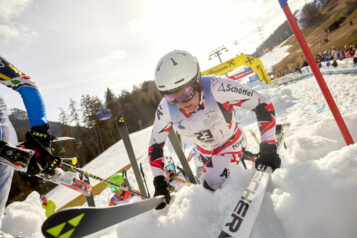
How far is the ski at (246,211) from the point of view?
4.14 feet

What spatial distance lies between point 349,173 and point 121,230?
1.78m

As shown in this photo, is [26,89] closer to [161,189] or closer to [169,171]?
[161,189]

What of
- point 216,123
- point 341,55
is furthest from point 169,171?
point 341,55

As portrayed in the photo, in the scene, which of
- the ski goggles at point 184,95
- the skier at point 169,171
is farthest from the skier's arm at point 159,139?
the skier at point 169,171


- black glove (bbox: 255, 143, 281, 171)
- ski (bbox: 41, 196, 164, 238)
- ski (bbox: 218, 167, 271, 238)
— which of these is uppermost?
ski (bbox: 41, 196, 164, 238)

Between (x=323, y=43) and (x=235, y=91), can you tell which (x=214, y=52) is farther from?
(x=235, y=91)

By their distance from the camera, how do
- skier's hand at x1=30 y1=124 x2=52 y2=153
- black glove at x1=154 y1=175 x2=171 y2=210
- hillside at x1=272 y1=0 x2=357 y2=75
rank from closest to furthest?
1. black glove at x1=154 y1=175 x2=171 y2=210
2. skier's hand at x1=30 y1=124 x2=52 y2=153
3. hillside at x1=272 y1=0 x2=357 y2=75

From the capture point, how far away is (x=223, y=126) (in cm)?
295

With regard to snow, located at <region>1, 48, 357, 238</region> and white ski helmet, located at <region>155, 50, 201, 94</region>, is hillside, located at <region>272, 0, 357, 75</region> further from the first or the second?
snow, located at <region>1, 48, 357, 238</region>

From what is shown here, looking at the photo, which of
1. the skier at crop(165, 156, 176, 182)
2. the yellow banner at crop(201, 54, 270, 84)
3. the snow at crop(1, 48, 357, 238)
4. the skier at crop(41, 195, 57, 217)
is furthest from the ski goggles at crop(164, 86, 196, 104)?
the yellow banner at crop(201, 54, 270, 84)

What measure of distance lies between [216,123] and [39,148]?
2.41 meters

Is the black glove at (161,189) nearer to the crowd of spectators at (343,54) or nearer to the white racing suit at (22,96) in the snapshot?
the white racing suit at (22,96)

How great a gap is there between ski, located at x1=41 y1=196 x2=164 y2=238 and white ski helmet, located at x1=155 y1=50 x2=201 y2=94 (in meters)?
1.52

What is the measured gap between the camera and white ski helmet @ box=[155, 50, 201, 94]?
2.49 metres
